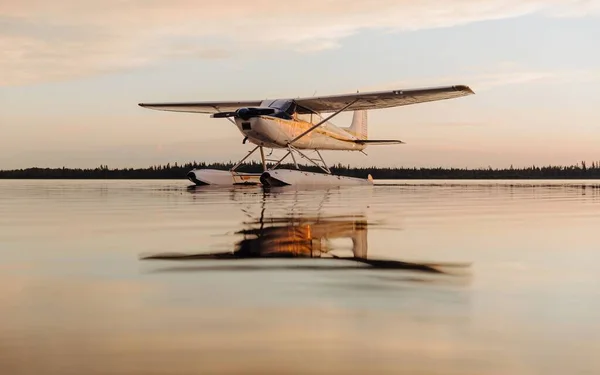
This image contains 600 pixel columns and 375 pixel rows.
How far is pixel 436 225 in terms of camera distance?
331 inches

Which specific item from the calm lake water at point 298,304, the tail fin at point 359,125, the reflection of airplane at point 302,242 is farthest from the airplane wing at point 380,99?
the calm lake water at point 298,304

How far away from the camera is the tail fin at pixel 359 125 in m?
33.4

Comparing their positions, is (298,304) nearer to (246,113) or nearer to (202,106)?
(246,113)

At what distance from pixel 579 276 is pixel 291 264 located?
1.88 metres

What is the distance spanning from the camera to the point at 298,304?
3422 mm

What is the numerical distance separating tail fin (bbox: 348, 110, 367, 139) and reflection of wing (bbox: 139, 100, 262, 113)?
6.49 m

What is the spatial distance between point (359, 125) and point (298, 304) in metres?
30.8

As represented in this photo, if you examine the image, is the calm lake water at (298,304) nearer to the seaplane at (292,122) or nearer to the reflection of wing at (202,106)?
the seaplane at (292,122)

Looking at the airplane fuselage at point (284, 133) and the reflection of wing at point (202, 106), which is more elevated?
the reflection of wing at point (202, 106)

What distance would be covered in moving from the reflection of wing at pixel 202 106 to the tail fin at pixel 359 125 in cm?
649

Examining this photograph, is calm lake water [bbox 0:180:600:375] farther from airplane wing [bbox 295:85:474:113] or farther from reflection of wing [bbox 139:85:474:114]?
reflection of wing [bbox 139:85:474:114]

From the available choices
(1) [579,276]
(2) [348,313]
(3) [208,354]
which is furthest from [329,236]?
(3) [208,354]

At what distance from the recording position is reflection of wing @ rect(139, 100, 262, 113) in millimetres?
28414

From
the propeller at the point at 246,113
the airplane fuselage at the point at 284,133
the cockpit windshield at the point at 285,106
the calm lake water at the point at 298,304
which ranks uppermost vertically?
the cockpit windshield at the point at 285,106
